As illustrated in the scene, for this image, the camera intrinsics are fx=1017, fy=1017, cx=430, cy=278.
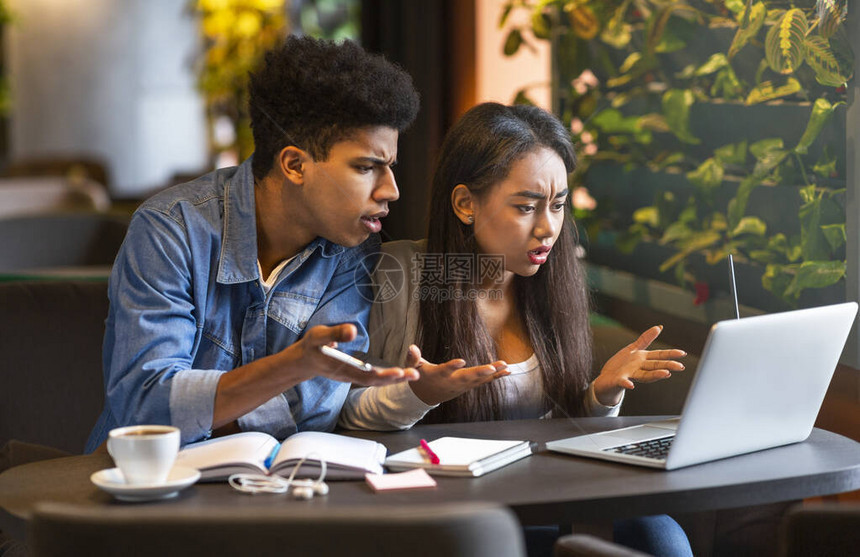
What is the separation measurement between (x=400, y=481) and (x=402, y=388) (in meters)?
0.22

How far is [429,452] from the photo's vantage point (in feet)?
3.69

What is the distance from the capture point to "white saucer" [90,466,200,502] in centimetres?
97

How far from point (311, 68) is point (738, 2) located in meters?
0.67

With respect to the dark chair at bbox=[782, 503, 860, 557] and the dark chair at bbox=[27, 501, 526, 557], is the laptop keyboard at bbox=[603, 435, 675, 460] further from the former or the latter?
the dark chair at bbox=[27, 501, 526, 557]

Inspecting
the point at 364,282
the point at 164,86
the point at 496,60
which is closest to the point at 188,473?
the point at 364,282

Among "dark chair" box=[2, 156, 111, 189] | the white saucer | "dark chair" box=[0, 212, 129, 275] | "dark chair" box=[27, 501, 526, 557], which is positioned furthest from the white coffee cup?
"dark chair" box=[2, 156, 111, 189]

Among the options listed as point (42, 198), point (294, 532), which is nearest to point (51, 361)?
point (294, 532)

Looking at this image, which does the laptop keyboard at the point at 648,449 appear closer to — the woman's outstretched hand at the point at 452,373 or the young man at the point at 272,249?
the woman's outstretched hand at the point at 452,373

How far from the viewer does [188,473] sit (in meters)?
1.02

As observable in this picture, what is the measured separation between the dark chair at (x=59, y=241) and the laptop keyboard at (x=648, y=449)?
1751 mm

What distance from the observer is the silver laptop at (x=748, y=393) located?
1.06 m

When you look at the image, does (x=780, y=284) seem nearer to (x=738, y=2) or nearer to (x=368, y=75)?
(x=738, y=2)

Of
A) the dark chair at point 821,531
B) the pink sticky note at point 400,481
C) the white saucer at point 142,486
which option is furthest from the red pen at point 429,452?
the dark chair at point 821,531

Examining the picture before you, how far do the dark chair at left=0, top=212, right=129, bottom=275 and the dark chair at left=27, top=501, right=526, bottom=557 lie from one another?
1.94 metres
